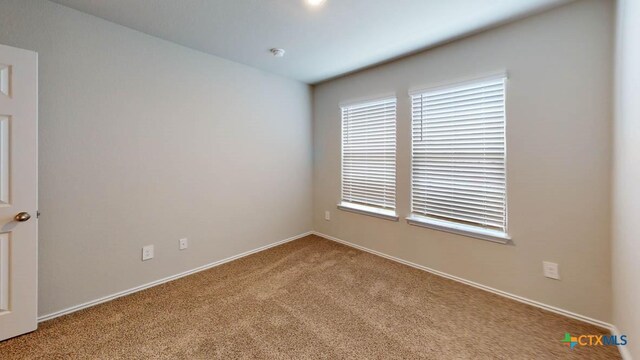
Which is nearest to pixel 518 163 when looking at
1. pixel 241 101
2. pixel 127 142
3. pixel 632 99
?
pixel 632 99

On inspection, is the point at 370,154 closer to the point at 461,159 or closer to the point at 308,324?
the point at 461,159

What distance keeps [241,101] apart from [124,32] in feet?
4.02

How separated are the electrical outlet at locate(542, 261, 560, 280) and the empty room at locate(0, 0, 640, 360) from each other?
13 mm

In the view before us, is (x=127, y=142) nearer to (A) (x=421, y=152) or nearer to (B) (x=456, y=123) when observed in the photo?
(A) (x=421, y=152)

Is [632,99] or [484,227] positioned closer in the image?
[632,99]

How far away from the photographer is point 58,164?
6.50 feet

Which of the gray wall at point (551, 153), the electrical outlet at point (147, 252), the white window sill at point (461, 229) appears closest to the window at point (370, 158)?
the white window sill at point (461, 229)

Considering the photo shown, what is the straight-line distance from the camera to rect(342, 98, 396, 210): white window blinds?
3152mm

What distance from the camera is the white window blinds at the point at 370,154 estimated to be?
315cm

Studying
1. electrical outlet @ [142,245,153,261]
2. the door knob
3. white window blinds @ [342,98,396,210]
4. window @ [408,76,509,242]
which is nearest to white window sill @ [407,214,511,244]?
window @ [408,76,509,242]

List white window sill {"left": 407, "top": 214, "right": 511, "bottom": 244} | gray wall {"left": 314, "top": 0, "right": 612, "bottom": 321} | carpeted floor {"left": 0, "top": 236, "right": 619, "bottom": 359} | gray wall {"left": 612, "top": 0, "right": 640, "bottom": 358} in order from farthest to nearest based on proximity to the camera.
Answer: white window sill {"left": 407, "top": 214, "right": 511, "bottom": 244} → gray wall {"left": 314, "top": 0, "right": 612, "bottom": 321} → carpeted floor {"left": 0, "top": 236, "right": 619, "bottom": 359} → gray wall {"left": 612, "top": 0, "right": 640, "bottom": 358}

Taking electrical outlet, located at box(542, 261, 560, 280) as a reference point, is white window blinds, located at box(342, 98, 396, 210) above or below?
above

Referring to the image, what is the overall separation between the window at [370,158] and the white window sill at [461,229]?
0.29m

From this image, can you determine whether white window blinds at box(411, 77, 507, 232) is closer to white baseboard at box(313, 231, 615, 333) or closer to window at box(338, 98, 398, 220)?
window at box(338, 98, 398, 220)
